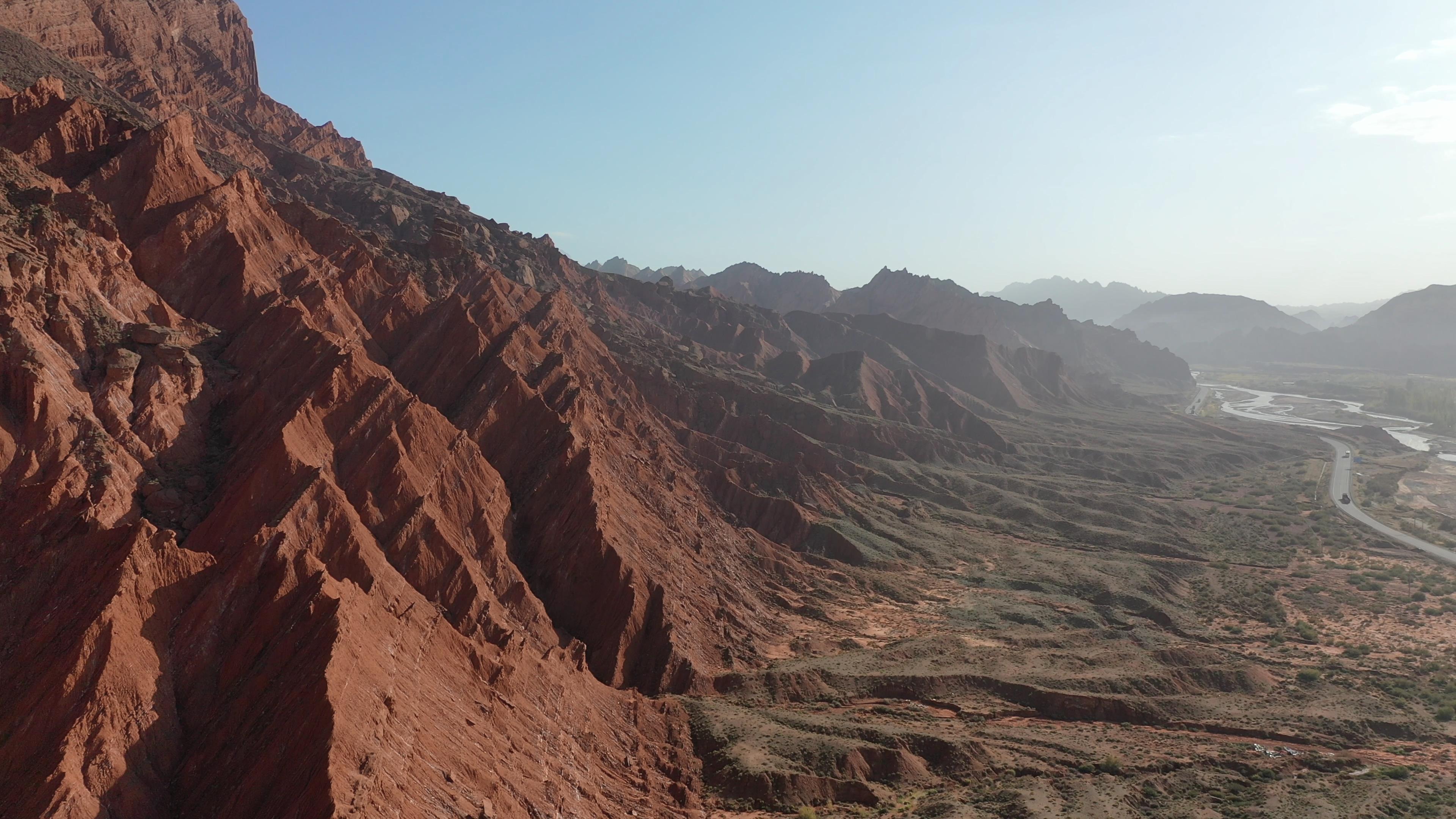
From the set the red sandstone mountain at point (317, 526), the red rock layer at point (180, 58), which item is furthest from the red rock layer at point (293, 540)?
the red rock layer at point (180, 58)

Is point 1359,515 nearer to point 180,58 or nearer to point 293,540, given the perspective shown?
point 293,540

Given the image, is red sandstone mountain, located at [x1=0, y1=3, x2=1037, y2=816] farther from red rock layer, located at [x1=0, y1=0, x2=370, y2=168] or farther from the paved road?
the paved road

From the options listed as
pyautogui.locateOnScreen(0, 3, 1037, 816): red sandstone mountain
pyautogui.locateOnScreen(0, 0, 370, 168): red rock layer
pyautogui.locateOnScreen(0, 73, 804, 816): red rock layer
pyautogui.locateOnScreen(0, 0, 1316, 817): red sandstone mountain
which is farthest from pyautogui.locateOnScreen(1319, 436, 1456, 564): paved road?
pyautogui.locateOnScreen(0, 0, 370, 168): red rock layer

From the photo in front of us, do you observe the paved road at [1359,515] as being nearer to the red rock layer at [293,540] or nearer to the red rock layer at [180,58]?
the red rock layer at [293,540]


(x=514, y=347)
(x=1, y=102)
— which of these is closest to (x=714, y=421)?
(x=514, y=347)

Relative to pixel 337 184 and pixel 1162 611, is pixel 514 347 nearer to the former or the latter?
pixel 1162 611
